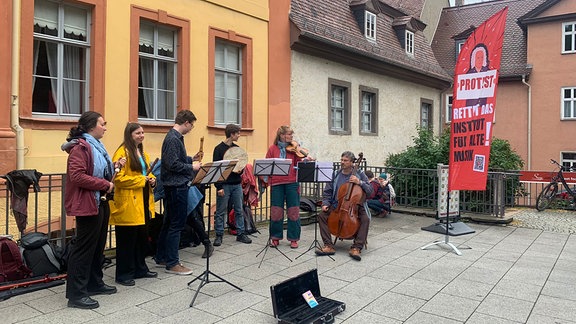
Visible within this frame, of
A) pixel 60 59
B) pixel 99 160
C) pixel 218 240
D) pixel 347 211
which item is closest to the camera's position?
pixel 99 160

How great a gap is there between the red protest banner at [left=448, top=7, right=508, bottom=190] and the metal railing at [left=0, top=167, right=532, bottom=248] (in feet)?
11.4

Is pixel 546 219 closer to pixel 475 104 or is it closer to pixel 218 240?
pixel 475 104

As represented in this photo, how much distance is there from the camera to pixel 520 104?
23.2 m

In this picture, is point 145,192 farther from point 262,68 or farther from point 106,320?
point 262,68

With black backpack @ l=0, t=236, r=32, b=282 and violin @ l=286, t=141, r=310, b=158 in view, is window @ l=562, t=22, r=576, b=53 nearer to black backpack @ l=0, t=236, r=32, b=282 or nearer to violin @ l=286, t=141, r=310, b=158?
violin @ l=286, t=141, r=310, b=158

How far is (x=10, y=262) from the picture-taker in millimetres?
5141

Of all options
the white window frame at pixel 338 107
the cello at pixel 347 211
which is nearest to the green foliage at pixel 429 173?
the white window frame at pixel 338 107

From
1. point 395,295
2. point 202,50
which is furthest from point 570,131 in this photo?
point 395,295

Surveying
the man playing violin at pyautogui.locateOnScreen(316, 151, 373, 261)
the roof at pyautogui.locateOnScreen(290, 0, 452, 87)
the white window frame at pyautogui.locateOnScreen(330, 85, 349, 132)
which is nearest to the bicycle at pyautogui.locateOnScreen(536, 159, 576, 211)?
the white window frame at pyautogui.locateOnScreen(330, 85, 349, 132)

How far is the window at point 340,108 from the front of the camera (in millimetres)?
14953

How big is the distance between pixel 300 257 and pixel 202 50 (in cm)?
575

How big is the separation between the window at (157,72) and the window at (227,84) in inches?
47.4

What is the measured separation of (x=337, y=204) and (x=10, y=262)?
14.0 ft

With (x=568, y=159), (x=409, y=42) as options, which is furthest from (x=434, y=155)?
(x=568, y=159)
